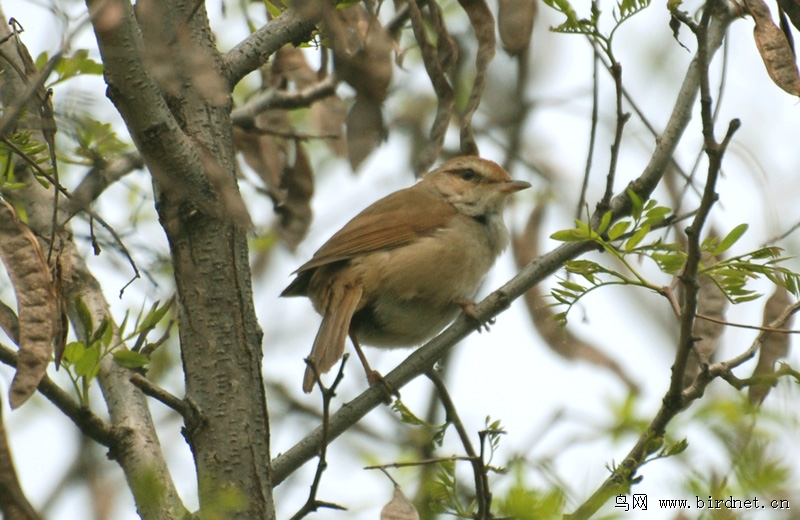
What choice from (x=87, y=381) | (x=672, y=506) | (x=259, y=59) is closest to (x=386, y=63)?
(x=259, y=59)

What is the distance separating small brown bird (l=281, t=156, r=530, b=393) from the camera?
16.4ft

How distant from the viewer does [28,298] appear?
2.45 m

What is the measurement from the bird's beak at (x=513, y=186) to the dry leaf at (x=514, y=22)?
2387mm

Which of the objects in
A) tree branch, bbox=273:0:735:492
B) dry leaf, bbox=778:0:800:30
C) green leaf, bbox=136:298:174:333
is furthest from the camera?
tree branch, bbox=273:0:735:492

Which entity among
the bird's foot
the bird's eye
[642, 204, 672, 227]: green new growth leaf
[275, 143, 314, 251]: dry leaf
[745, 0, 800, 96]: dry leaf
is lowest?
the bird's foot

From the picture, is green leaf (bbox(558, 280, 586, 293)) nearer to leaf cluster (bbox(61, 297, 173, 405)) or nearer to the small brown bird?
leaf cluster (bbox(61, 297, 173, 405))

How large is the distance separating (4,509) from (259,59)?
76.5 inches

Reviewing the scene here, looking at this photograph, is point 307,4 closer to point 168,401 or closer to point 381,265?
point 168,401

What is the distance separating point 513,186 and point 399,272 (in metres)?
1.16

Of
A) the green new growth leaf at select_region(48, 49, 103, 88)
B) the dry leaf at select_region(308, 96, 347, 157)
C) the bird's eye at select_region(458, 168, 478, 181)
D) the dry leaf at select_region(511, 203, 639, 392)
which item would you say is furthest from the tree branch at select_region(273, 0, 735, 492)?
the bird's eye at select_region(458, 168, 478, 181)

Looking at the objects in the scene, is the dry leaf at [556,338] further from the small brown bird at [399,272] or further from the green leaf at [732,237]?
the green leaf at [732,237]

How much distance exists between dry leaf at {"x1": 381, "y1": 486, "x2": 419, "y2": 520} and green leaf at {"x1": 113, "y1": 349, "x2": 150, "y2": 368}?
0.88 metres

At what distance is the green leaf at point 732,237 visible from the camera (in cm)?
285

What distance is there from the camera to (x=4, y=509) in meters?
1.72
